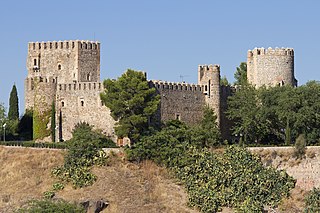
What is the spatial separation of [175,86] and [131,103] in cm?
601

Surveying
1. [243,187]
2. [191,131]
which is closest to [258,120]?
[191,131]

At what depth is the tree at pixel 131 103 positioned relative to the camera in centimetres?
7469

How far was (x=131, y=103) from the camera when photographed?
74.8 meters

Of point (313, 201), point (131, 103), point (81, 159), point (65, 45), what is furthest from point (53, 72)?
point (313, 201)

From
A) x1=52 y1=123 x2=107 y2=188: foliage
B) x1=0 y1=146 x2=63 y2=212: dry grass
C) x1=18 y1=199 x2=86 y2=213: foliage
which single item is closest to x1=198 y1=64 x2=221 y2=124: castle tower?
x1=52 y1=123 x2=107 y2=188: foliage

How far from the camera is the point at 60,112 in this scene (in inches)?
3123

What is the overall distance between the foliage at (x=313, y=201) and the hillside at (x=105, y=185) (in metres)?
6.58

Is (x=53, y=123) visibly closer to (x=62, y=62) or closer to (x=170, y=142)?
(x=62, y=62)

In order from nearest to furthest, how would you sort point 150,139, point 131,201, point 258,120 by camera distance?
point 131,201 → point 150,139 → point 258,120

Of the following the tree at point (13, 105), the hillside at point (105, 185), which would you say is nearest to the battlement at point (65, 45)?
the tree at point (13, 105)

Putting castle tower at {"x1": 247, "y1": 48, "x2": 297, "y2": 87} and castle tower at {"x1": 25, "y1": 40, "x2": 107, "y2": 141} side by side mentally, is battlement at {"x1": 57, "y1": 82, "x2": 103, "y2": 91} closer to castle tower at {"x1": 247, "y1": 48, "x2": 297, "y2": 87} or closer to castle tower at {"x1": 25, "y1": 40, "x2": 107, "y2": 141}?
castle tower at {"x1": 25, "y1": 40, "x2": 107, "y2": 141}

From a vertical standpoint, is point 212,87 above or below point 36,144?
above

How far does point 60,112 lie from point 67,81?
A: 2.82 m

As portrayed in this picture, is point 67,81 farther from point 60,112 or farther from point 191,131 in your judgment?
point 191,131
